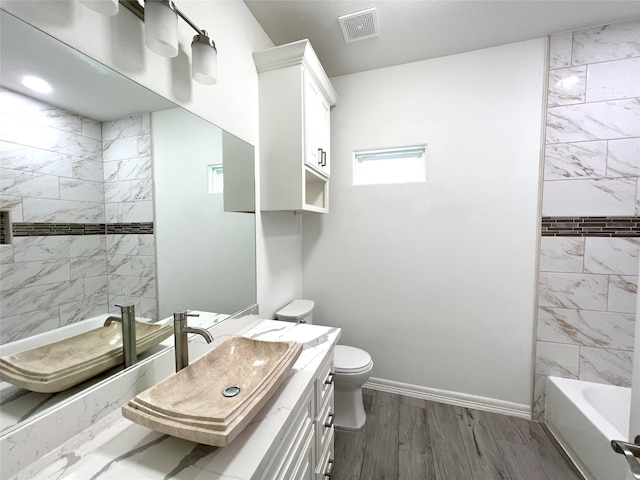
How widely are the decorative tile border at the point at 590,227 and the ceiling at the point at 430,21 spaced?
128 centimetres

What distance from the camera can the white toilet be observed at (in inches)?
68.3

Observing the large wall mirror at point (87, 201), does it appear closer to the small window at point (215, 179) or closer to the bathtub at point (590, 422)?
the small window at point (215, 179)

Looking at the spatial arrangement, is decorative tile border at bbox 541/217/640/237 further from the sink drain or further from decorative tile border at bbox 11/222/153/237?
decorative tile border at bbox 11/222/153/237

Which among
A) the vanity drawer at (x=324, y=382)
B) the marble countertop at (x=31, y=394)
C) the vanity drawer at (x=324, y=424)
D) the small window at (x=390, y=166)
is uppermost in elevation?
the small window at (x=390, y=166)

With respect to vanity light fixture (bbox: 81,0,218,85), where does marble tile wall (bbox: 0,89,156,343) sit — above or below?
below

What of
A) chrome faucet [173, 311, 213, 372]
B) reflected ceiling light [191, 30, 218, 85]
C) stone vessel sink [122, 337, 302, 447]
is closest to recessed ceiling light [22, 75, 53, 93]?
reflected ceiling light [191, 30, 218, 85]

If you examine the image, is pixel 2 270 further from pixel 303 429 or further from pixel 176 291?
pixel 303 429

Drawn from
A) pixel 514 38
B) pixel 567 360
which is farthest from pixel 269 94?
pixel 567 360

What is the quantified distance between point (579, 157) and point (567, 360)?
56.0 inches

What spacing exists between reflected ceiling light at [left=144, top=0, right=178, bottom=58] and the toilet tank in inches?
63.0

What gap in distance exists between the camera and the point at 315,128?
1791 mm

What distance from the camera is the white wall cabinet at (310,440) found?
810 millimetres

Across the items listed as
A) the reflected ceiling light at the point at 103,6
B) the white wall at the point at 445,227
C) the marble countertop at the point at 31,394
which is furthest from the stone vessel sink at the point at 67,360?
the white wall at the point at 445,227

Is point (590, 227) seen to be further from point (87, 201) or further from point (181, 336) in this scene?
point (87, 201)
